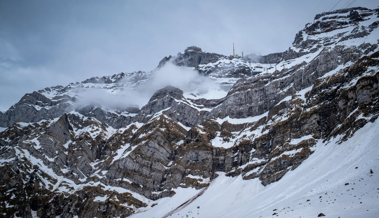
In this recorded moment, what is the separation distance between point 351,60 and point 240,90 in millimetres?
69515

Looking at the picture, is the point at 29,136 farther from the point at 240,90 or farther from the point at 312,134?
the point at 312,134

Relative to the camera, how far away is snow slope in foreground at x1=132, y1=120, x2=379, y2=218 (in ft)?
132

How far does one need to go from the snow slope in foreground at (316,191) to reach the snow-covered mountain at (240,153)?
0.46 metres

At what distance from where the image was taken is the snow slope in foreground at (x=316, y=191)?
132ft

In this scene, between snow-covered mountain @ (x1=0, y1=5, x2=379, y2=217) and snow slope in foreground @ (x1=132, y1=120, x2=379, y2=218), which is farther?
snow-covered mountain @ (x1=0, y1=5, x2=379, y2=217)

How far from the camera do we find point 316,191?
58.6 m

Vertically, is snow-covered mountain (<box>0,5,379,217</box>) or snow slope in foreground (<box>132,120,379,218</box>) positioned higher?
snow-covered mountain (<box>0,5,379,217</box>)

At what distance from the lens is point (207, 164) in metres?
142

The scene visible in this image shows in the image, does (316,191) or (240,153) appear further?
(240,153)

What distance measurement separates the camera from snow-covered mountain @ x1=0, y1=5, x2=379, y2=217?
74.3m

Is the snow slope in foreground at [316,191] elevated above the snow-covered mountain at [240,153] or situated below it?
below

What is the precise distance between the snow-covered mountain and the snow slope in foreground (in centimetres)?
46

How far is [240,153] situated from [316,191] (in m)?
76.8

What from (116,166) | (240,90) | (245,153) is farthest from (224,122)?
(116,166)
